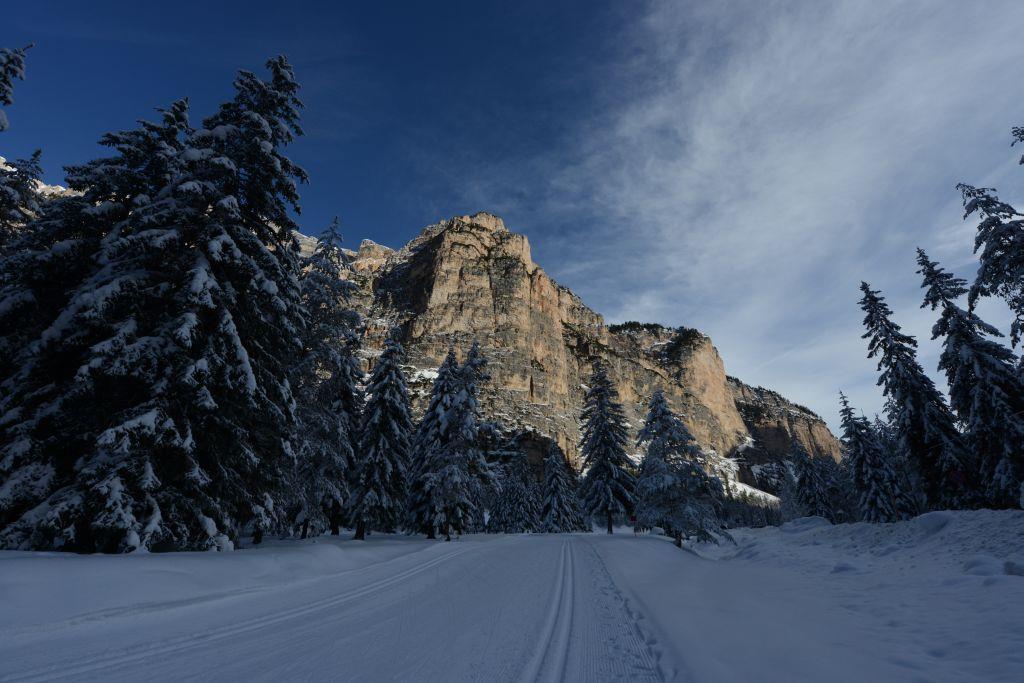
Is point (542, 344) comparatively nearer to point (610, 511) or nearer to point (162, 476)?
A: point (610, 511)

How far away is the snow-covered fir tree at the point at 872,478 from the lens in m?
35.0

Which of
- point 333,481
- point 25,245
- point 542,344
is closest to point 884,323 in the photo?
point 333,481

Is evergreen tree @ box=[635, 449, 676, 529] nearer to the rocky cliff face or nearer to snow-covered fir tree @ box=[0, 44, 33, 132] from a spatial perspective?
snow-covered fir tree @ box=[0, 44, 33, 132]

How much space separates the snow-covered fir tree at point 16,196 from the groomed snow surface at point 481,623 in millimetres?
15393

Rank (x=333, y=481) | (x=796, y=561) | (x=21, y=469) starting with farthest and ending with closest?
(x=333, y=481)
(x=796, y=561)
(x=21, y=469)

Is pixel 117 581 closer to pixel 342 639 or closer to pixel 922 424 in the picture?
pixel 342 639

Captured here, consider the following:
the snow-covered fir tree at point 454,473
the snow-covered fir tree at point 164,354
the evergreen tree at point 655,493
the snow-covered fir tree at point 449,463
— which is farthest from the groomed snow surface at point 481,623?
the snow-covered fir tree at point 449,463

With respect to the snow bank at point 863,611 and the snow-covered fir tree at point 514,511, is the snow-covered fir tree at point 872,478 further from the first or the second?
the snow-covered fir tree at point 514,511

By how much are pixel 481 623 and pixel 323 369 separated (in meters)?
14.0

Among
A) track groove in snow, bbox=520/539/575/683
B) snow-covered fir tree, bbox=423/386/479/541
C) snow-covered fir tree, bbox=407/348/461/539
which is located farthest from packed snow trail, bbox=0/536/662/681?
snow-covered fir tree, bbox=407/348/461/539

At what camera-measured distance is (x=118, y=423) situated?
340 inches

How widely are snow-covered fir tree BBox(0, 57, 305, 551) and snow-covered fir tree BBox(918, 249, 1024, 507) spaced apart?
2934cm

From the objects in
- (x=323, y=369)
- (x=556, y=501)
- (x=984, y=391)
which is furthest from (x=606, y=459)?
(x=323, y=369)

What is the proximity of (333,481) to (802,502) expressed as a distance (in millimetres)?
57751
